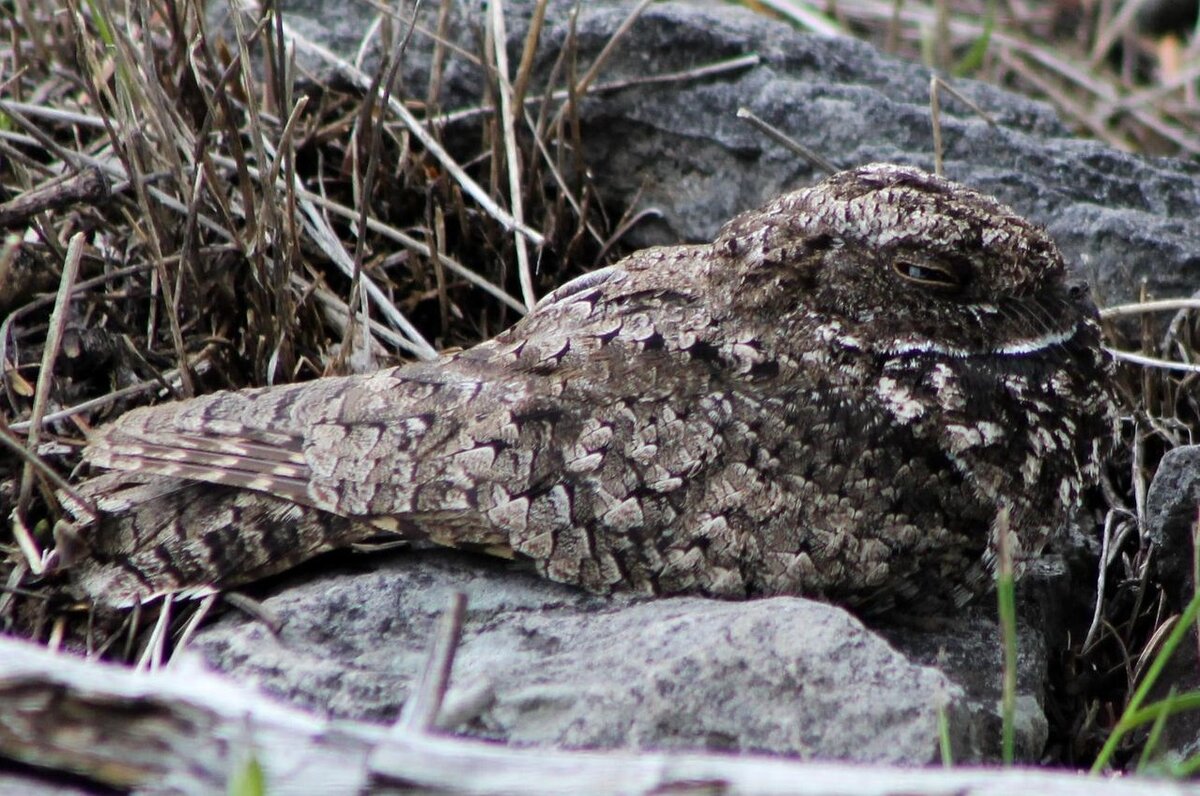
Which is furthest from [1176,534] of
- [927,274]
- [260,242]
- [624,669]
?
[260,242]

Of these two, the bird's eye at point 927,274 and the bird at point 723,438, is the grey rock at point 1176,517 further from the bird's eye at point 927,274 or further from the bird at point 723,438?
the bird's eye at point 927,274

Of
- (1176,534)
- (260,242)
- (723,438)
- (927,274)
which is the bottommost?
(1176,534)

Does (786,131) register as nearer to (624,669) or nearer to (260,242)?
(260,242)

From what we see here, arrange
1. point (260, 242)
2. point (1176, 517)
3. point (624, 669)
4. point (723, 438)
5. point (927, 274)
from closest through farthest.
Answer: point (624, 669)
point (723, 438)
point (927, 274)
point (1176, 517)
point (260, 242)

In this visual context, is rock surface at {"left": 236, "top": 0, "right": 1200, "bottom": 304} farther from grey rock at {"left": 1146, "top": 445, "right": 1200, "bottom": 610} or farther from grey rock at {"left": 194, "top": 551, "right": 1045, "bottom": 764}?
grey rock at {"left": 194, "top": 551, "right": 1045, "bottom": 764}

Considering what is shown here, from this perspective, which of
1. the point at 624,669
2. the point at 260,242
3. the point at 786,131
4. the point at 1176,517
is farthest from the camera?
the point at 786,131

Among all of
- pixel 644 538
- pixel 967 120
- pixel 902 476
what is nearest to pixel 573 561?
pixel 644 538

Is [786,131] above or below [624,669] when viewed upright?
above

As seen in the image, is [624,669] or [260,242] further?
[260,242]
